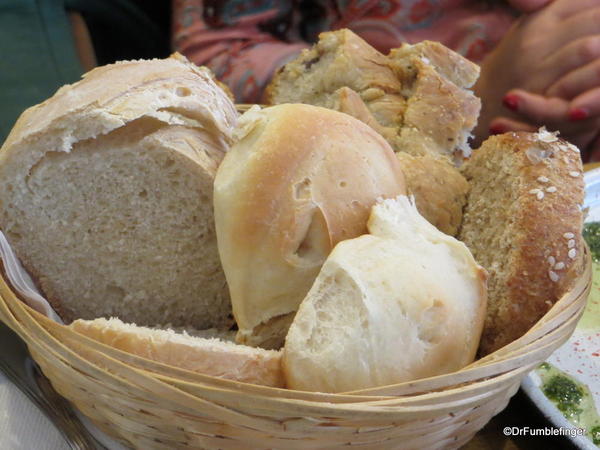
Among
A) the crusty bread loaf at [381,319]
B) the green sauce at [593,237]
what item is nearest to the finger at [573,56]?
the green sauce at [593,237]

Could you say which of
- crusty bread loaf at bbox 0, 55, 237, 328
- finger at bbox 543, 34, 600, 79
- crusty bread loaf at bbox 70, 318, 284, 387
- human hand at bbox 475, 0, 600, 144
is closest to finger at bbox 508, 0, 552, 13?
human hand at bbox 475, 0, 600, 144

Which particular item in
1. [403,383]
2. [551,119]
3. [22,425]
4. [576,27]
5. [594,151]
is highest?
[403,383]

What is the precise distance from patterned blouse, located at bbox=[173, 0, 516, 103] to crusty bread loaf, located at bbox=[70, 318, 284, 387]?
3.92 feet

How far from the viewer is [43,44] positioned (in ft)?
6.26

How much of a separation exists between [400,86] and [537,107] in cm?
66

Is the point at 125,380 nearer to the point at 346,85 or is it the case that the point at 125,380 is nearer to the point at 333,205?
the point at 333,205

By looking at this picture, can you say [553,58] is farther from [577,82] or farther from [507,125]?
[507,125]

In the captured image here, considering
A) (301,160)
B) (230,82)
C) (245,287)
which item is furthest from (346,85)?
(230,82)

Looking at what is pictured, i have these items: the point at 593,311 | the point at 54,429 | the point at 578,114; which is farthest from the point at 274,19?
the point at 54,429

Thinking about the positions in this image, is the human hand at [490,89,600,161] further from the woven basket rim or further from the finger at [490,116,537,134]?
the woven basket rim

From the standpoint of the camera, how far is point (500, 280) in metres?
0.85

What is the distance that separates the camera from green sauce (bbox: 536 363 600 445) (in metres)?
0.86

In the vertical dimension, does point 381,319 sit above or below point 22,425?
above

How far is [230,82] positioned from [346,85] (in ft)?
2.40
